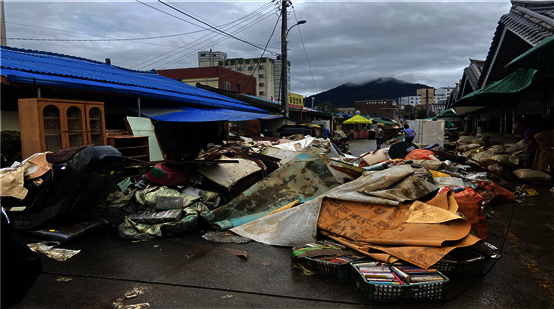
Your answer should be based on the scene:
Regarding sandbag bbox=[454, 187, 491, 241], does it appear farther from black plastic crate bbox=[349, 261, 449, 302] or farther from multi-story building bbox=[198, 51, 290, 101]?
multi-story building bbox=[198, 51, 290, 101]

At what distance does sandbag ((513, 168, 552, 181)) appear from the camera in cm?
809

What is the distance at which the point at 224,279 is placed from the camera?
3.48m

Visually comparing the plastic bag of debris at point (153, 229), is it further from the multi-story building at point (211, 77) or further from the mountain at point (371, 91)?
the mountain at point (371, 91)

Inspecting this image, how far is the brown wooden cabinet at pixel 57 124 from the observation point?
5.92 m

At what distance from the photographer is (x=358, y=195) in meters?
4.54

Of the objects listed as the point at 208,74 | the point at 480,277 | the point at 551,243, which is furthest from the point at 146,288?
the point at 208,74

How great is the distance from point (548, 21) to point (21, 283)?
10095mm

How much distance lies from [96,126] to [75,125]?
1.75ft

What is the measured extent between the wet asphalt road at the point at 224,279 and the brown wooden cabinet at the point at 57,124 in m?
2.63

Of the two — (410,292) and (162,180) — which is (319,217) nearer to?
(410,292)

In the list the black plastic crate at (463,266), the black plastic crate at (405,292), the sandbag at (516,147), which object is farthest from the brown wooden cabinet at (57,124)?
the sandbag at (516,147)

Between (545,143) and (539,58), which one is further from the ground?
(539,58)

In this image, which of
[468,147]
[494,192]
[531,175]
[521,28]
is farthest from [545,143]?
[468,147]

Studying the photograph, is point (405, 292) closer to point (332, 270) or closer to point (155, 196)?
point (332, 270)
